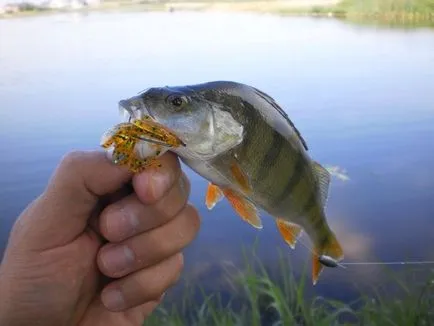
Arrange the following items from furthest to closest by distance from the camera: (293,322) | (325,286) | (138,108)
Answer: (325,286) → (293,322) → (138,108)

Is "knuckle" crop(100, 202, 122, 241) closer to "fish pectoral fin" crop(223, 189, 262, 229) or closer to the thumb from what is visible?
the thumb

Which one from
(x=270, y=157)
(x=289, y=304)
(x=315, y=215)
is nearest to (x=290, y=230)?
(x=315, y=215)

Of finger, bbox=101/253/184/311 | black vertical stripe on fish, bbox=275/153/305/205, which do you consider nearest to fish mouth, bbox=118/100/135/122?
black vertical stripe on fish, bbox=275/153/305/205

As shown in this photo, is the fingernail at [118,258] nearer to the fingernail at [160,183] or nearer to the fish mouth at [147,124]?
the fingernail at [160,183]

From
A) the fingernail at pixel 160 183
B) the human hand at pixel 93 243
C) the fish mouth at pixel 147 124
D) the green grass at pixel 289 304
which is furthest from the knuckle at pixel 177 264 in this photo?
the green grass at pixel 289 304

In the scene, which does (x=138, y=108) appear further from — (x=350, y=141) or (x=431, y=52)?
(x=431, y=52)

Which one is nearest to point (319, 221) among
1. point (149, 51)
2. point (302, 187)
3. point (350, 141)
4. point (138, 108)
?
point (302, 187)
